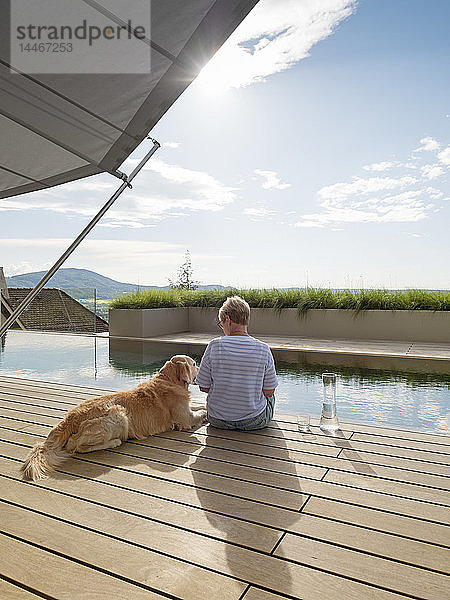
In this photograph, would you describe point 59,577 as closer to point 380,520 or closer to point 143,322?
point 380,520

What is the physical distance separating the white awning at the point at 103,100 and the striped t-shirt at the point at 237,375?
1257 millimetres

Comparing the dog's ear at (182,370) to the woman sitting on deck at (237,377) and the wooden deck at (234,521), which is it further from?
the wooden deck at (234,521)

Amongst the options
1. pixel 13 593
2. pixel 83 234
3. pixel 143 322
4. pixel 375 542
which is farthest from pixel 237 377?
pixel 143 322

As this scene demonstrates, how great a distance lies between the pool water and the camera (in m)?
4.46

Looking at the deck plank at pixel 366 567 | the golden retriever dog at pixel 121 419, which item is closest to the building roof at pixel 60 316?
the golden retriever dog at pixel 121 419

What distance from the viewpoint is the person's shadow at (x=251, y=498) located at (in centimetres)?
162

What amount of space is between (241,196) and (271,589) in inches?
777

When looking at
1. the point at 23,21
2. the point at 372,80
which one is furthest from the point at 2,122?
the point at 372,80

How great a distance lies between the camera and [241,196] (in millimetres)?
20500

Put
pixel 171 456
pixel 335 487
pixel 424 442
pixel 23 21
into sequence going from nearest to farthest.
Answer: pixel 23 21, pixel 335 487, pixel 171 456, pixel 424 442

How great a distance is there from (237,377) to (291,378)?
126 inches

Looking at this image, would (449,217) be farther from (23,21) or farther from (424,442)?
(23,21)

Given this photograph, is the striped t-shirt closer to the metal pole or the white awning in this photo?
the metal pole

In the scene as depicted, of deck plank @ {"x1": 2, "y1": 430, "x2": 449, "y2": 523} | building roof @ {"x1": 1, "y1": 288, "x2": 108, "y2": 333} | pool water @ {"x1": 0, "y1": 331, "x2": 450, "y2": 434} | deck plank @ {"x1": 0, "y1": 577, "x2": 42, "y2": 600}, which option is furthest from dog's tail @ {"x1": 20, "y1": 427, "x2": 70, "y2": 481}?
building roof @ {"x1": 1, "y1": 288, "x2": 108, "y2": 333}
